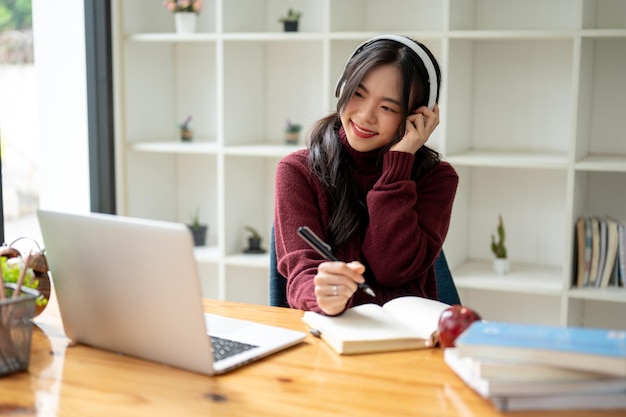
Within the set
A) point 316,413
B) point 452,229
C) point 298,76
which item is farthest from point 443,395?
point 298,76

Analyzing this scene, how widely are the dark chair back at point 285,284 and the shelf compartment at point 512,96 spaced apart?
3.20ft

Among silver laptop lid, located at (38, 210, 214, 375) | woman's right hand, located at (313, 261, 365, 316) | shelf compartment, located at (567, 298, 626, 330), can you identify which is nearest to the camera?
silver laptop lid, located at (38, 210, 214, 375)

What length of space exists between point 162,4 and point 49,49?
1.66 feet

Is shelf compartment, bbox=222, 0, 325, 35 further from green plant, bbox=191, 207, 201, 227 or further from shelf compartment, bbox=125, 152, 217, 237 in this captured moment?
green plant, bbox=191, 207, 201, 227

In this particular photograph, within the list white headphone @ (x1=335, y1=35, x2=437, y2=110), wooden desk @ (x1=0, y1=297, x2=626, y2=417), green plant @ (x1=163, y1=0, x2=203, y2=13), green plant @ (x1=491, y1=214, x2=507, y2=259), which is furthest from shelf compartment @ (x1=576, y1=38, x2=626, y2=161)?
wooden desk @ (x1=0, y1=297, x2=626, y2=417)

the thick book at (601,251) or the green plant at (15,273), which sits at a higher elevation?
the green plant at (15,273)

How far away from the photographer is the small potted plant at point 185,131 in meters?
3.48

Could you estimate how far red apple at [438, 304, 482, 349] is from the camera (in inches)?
53.9

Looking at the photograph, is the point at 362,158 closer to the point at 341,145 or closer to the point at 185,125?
the point at 341,145

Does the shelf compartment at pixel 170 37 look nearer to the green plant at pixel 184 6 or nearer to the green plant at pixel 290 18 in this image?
the green plant at pixel 184 6

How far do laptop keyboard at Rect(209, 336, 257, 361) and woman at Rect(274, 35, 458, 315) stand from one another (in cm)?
41

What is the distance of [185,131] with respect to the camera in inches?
137

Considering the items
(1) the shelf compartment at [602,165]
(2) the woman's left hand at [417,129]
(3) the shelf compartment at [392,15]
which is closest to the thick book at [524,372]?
(2) the woman's left hand at [417,129]

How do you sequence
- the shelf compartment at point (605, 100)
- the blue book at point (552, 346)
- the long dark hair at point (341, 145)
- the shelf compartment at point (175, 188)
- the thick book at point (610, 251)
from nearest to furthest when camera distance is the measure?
the blue book at point (552, 346) < the long dark hair at point (341, 145) < the thick book at point (610, 251) < the shelf compartment at point (605, 100) < the shelf compartment at point (175, 188)
